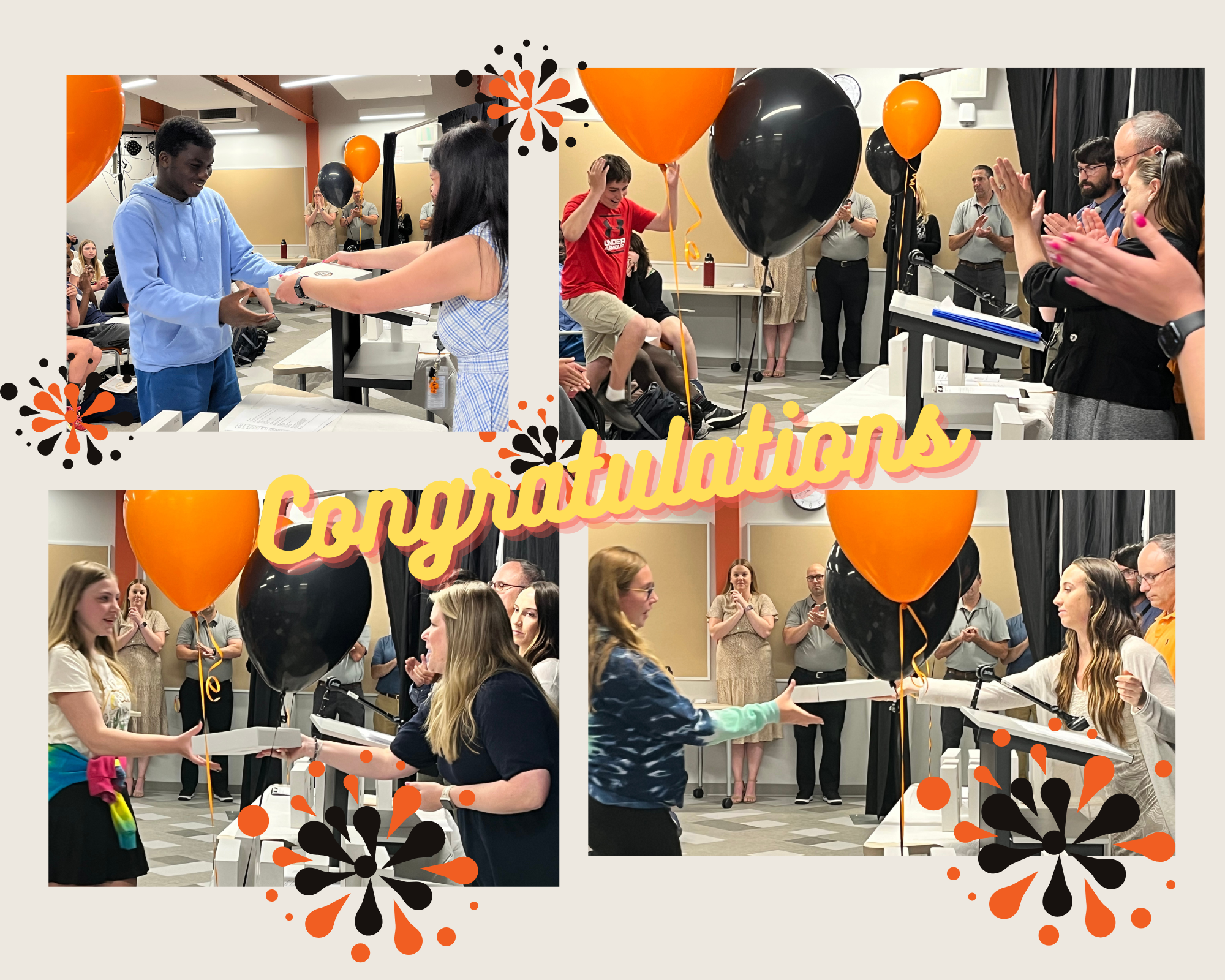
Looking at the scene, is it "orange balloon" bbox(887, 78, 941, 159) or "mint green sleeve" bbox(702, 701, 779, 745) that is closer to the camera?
"mint green sleeve" bbox(702, 701, 779, 745)

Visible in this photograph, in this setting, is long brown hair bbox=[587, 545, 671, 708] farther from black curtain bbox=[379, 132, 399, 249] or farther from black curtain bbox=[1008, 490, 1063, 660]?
black curtain bbox=[1008, 490, 1063, 660]

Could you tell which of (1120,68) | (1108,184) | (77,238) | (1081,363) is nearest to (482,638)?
(77,238)

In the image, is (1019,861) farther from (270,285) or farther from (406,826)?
(270,285)

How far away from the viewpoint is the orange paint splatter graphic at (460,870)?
2416 millimetres

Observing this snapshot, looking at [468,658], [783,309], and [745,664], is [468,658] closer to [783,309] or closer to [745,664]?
[745,664]

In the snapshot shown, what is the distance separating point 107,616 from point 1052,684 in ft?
7.45

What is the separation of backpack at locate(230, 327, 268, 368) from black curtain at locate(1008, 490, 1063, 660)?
1.86 m

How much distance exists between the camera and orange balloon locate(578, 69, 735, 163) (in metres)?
2.25

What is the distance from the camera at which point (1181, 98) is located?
2391 millimetres

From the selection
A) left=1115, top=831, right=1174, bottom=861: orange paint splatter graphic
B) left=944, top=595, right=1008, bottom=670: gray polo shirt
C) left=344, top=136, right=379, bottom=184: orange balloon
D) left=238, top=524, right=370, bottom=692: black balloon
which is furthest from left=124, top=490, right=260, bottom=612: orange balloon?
left=1115, top=831, right=1174, bottom=861: orange paint splatter graphic

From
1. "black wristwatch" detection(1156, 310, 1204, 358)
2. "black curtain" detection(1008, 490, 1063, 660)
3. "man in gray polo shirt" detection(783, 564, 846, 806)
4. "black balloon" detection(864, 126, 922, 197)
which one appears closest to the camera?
"black wristwatch" detection(1156, 310, 1204, 358)


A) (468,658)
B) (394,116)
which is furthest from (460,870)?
(394,116)

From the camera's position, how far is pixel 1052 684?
9.14 ft

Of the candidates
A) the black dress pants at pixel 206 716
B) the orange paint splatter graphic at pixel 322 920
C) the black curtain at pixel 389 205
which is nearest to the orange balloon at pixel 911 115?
the black curtain at pixel 389 205
